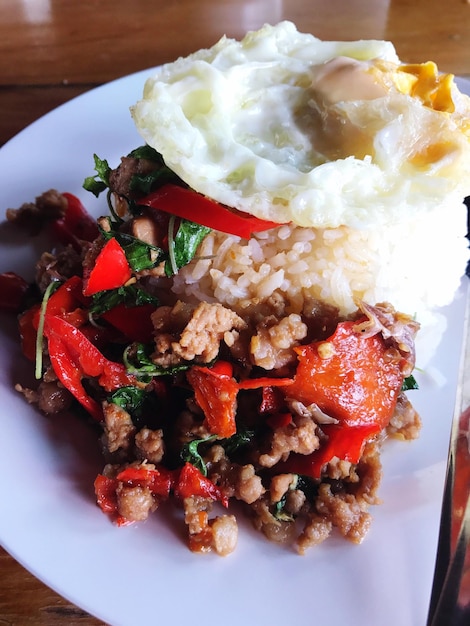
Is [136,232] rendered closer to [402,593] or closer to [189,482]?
[189,482]

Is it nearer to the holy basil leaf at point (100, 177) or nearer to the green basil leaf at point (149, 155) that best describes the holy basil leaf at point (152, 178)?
the green basil leaf at point (149, 155)

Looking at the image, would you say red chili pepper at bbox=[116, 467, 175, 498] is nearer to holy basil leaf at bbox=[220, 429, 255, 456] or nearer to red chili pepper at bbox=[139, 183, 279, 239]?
holy basil leaf at bbox=[220, 429, 255, 456]

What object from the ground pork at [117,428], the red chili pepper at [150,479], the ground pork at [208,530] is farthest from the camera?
the ground pork at [117,428]

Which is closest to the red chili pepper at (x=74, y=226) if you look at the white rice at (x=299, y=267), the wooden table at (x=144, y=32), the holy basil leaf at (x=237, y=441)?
the white rice at (x=299, y=267)

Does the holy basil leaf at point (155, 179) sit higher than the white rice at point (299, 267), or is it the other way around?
the holy basil leaf at point (155, 179)

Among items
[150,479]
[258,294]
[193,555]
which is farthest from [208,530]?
[258,294]

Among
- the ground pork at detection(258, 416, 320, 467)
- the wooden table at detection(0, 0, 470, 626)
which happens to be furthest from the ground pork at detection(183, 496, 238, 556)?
the wooden table at detection(0, 0, 470, 626)
